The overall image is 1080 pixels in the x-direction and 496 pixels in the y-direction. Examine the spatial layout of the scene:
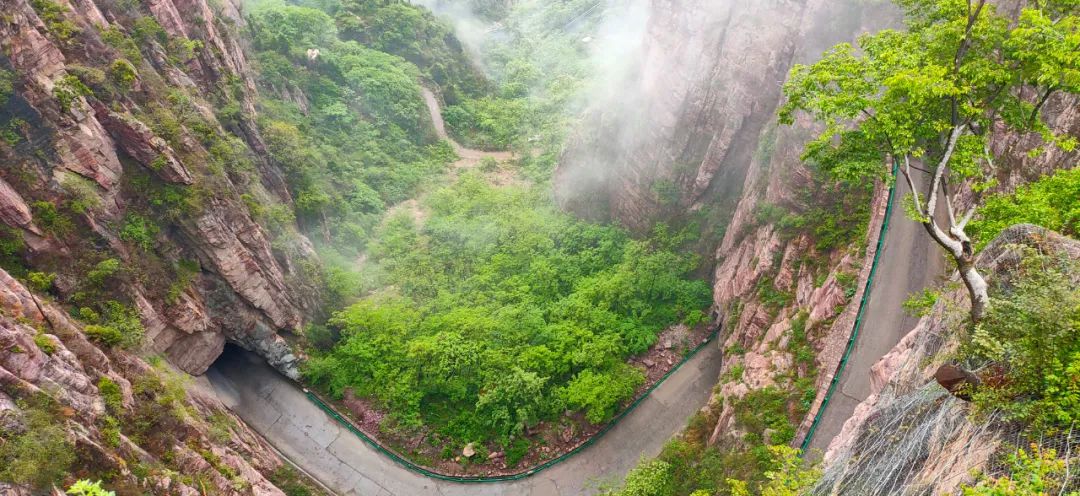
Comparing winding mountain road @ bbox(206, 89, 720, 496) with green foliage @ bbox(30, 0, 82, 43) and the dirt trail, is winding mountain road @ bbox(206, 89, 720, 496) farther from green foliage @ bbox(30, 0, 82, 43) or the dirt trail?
the dirt trail

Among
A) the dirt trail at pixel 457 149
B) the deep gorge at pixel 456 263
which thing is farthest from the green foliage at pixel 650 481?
the dirt trail at pixel 457 149

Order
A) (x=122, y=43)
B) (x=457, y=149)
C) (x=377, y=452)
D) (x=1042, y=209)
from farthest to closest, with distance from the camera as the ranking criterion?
(x=457, y=149), (x=377, y=452), (x=122, y=43), (x=1042, y=209)

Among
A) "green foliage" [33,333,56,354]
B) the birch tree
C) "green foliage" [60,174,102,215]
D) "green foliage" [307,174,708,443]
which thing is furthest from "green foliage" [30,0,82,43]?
the birch tree

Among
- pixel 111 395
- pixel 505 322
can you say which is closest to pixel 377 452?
pixel 505 322

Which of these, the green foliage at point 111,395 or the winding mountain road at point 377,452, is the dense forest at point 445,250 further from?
the green foliage at point 111,395

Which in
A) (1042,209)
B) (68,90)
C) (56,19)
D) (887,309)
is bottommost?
(68,90)

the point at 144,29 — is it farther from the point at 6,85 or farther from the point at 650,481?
the point at 650,481
